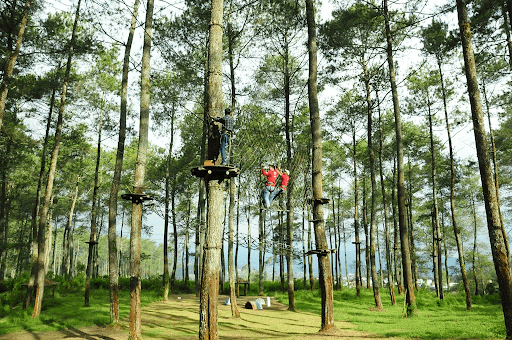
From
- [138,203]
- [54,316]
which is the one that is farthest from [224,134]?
[54,316]

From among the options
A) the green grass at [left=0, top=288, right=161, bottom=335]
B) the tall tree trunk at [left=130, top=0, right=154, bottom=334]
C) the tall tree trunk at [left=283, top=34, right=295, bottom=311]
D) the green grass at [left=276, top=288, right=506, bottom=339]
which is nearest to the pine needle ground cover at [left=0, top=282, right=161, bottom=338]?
the green grass at [left=0, top=288, right=161, bottom=335]

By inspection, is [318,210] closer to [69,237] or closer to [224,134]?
[224,134]

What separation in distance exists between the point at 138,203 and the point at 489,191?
6.70m

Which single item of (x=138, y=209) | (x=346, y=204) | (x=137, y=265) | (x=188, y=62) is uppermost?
(x=188, y=62)

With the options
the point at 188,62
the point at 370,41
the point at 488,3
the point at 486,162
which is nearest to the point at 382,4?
the point at 370,41

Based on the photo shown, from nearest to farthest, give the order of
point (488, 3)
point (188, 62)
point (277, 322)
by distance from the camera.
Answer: point (488, 3) < point (277, 322) < point (188, 62)

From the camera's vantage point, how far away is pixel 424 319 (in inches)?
383

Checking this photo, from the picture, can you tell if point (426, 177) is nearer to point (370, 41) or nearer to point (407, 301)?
point (370, 41)

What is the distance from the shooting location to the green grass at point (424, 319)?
709 cm

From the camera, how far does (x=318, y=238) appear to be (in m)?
7.84

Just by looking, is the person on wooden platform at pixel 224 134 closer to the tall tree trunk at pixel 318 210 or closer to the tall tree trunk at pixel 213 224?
the tall tree trunk at pixel 213 224

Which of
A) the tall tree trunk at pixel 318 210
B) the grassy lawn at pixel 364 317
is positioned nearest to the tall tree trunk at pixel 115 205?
the grassy lawn at pixel 364 317

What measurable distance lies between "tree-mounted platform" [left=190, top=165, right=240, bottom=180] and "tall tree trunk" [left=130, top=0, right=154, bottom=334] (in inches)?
144

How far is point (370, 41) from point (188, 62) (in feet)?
25.1
